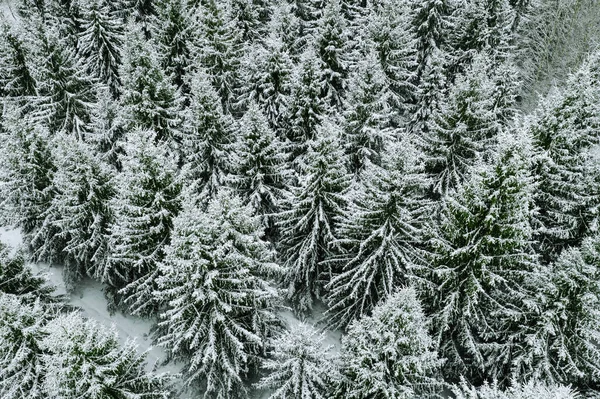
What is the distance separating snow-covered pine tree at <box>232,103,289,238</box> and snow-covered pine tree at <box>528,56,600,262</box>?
39.0 ft

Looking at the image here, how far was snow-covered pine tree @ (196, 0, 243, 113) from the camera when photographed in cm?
2386

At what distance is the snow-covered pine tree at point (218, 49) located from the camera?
78.3 ft

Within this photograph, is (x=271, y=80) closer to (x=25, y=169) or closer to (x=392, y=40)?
(x=392, y=40)

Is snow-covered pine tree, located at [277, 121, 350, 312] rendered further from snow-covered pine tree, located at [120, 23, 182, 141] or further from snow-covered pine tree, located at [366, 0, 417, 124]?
snow-covered pine tree, located at [120, 23, 182, 141]

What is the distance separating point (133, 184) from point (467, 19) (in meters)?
24.2

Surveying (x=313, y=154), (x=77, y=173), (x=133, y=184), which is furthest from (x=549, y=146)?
(x=77, y=173)

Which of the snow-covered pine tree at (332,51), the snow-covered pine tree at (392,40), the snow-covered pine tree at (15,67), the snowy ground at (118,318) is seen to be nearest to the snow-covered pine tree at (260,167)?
the snow-covered pine tree at (332,51)

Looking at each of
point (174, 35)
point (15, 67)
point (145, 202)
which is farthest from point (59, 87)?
point (145, 202)

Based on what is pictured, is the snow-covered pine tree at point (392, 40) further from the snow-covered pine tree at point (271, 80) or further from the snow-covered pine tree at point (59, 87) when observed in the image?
the snow-covered pine tree at point (59, 87)

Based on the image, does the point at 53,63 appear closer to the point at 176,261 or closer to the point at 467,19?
the point at 176,261

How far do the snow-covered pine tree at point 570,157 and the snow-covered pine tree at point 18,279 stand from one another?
74.2 ft

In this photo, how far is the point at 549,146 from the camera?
1866cm

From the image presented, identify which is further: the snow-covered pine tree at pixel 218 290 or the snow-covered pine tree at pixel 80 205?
the snow-covered pine tree at pixel 80 205

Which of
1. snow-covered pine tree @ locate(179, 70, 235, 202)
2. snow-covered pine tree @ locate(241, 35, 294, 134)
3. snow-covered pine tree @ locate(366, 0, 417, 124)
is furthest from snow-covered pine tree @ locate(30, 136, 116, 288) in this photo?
snow-covered pine tree @ locate(366, 0, 417, 124)
